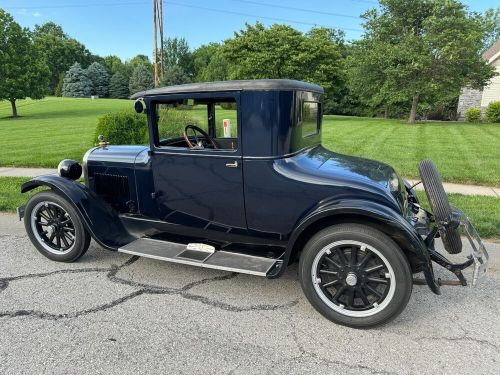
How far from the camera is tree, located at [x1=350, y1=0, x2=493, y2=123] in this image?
19359mm

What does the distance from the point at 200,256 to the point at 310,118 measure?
1588 millimetres

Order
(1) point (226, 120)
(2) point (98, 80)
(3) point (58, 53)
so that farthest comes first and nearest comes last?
1. (3) point (58, 53)
2. (2) point (98, 80)
3. (1) point (226, 120)

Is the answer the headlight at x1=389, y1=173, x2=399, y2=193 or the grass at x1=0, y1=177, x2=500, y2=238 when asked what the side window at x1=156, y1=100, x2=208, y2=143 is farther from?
the grass at x1=0, y1=177, x2=500, y2=238

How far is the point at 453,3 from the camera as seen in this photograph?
65.0 ft

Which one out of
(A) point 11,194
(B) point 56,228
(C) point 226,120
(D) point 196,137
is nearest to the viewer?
(C) point 226,120

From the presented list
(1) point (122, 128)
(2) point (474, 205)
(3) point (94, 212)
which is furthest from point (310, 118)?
(1) point (122, 128)

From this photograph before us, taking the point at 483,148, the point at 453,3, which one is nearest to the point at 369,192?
the point at 483,148

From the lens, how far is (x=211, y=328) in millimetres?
2617

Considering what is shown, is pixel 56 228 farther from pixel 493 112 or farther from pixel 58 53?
pixel 58 53

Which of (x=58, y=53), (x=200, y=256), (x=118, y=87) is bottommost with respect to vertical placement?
(x=200, y=256)

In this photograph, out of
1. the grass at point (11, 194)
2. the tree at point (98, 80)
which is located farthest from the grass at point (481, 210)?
the tree at point (98, 80)

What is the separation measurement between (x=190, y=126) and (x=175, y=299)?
5.12ft

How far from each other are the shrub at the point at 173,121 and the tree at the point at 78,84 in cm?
6664

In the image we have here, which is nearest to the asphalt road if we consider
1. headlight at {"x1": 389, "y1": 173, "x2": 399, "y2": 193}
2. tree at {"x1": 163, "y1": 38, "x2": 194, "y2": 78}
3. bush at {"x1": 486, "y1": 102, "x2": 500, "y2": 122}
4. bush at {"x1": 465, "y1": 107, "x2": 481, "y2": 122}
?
headlight at {"x1": 389, "y1": 173, "x2": 399, "y2": 193}
